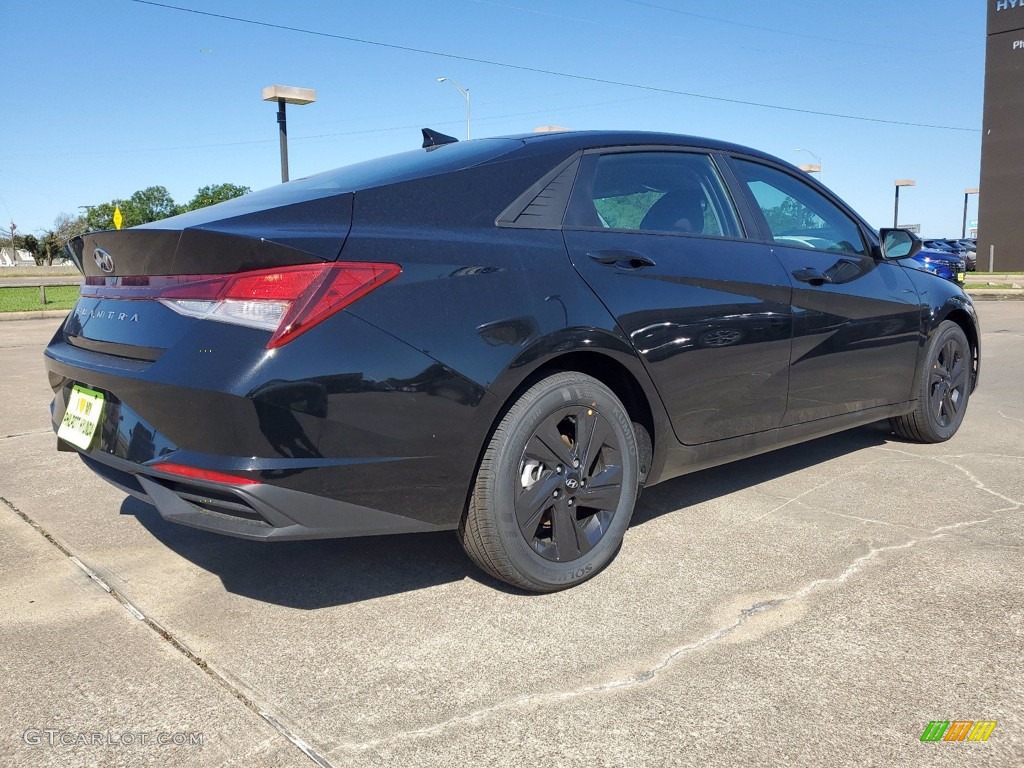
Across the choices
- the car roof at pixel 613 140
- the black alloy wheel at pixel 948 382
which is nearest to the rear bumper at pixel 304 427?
the car roof at pixel 613 140

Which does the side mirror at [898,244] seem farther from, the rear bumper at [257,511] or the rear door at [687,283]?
the rear bumper at [257,511]

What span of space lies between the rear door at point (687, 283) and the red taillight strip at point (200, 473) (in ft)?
4.00

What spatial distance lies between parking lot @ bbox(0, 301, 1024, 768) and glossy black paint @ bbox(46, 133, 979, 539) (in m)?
0.37

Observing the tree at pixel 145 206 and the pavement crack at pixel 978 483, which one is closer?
the pavement crack at pixel 978 483

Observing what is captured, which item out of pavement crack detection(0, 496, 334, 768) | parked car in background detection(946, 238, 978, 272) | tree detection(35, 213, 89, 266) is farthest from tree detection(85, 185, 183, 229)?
pavement crack detection(0, 496, 334, 768)

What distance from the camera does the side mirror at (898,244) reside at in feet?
14.0

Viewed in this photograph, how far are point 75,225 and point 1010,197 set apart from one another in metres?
90.3

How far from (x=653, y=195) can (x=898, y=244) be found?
68.1 inches

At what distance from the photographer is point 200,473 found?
2225 mm

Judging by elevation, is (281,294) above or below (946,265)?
below

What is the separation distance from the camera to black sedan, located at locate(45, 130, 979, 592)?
2.21 m

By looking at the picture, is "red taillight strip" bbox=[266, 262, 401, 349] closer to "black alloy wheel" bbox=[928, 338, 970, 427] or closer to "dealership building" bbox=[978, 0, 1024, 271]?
"black alloy wheel" bbox=[928, 338, 970, 427]

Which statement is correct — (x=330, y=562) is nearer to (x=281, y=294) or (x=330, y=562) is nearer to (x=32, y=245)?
(x=281, y=294)

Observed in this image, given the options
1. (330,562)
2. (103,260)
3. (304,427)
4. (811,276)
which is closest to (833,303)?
(811,276)
